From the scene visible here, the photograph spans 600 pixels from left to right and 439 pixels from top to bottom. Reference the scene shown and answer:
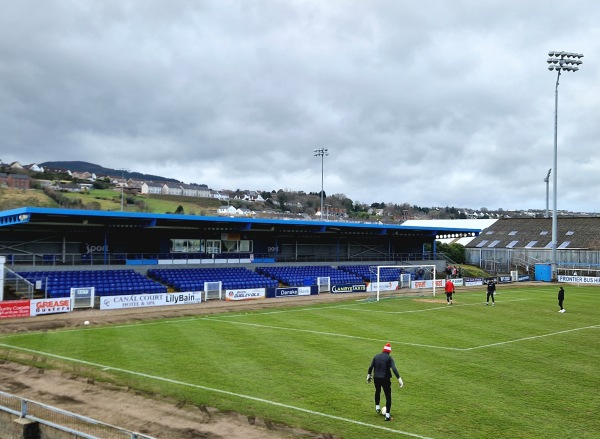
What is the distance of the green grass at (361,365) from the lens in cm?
1315

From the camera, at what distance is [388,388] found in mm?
12773

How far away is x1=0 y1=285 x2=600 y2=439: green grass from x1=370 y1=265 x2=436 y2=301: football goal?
1657 centimetres

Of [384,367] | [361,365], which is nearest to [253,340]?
[361,365]

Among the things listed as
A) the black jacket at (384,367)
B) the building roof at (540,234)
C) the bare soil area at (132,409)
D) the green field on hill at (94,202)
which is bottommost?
the bare soil area at (132,409)

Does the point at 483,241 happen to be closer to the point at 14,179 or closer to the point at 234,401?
the point at 234,401

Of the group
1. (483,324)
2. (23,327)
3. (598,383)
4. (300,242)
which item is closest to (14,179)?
(300,242)

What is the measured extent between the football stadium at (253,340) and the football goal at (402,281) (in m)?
0.32

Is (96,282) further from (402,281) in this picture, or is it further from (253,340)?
(402,281)

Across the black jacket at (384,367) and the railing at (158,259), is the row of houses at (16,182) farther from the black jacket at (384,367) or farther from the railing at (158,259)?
the black jacket at (384,367)

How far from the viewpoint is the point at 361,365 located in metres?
18.7

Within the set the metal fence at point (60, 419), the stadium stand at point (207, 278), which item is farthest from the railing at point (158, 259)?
the metal fence at point (60, 419)

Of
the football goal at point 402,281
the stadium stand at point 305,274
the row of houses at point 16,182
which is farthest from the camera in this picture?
the row of houses at point 16,182

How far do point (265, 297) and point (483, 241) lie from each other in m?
52.7

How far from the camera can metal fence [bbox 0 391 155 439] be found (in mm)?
11109
